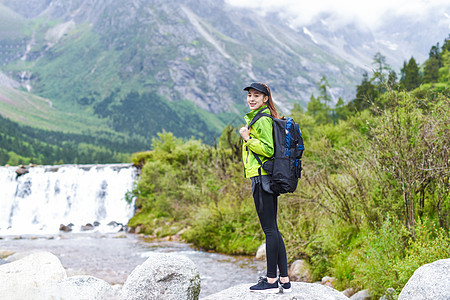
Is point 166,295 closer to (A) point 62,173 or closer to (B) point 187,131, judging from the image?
(A) point 62,173

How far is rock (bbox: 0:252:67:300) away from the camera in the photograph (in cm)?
559

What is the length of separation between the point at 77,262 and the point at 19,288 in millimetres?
9799

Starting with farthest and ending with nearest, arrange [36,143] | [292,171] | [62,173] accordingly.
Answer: [36,143] → [62,173] → [292,171]

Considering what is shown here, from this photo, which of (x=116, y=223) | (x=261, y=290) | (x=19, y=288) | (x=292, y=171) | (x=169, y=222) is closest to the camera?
(x=292, y=171)

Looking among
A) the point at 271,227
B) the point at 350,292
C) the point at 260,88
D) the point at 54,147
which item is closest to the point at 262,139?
the point at 260,88

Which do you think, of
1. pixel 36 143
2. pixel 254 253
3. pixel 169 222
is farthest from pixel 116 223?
pixel 36 143

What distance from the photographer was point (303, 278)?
9.79m

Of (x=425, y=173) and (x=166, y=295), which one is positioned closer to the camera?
(x=166, y=295)

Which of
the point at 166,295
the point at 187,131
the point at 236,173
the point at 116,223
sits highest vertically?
the point at 187,131

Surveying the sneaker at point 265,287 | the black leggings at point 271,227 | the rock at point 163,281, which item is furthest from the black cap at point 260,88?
the rock at point 163,281

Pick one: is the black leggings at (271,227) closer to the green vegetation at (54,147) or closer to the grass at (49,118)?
the green vegetation at (54,147)

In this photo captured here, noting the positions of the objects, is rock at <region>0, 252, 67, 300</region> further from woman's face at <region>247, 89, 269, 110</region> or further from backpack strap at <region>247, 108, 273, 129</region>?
woman's face at <region>247, 89, 269, 110</region>

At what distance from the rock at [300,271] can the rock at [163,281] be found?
4.43 meters

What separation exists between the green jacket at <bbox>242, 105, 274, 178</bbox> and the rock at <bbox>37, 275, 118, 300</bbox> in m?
3.54
